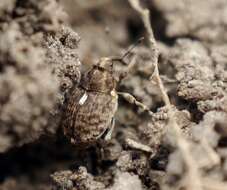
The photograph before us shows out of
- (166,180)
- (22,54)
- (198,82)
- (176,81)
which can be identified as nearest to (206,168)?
(166,180)

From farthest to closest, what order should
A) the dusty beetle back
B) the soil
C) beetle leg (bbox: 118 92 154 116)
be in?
beetle leg (bbox: 118 92 154 116) → the dusty beetle back → the soil

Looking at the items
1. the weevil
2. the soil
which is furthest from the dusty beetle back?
the soil

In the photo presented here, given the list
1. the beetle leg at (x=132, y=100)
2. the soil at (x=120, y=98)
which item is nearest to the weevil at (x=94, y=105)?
the beetle leg at (x=132, y=100)

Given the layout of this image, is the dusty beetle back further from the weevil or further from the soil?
the soil

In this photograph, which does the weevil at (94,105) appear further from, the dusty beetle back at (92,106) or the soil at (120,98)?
the soil at (120,98)

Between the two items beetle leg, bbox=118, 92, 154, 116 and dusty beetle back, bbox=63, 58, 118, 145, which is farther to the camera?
beetle leg, bbox=118, 92, 154, 116

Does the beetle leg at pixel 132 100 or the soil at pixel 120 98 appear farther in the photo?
the beetle leg at pixel 132 100
